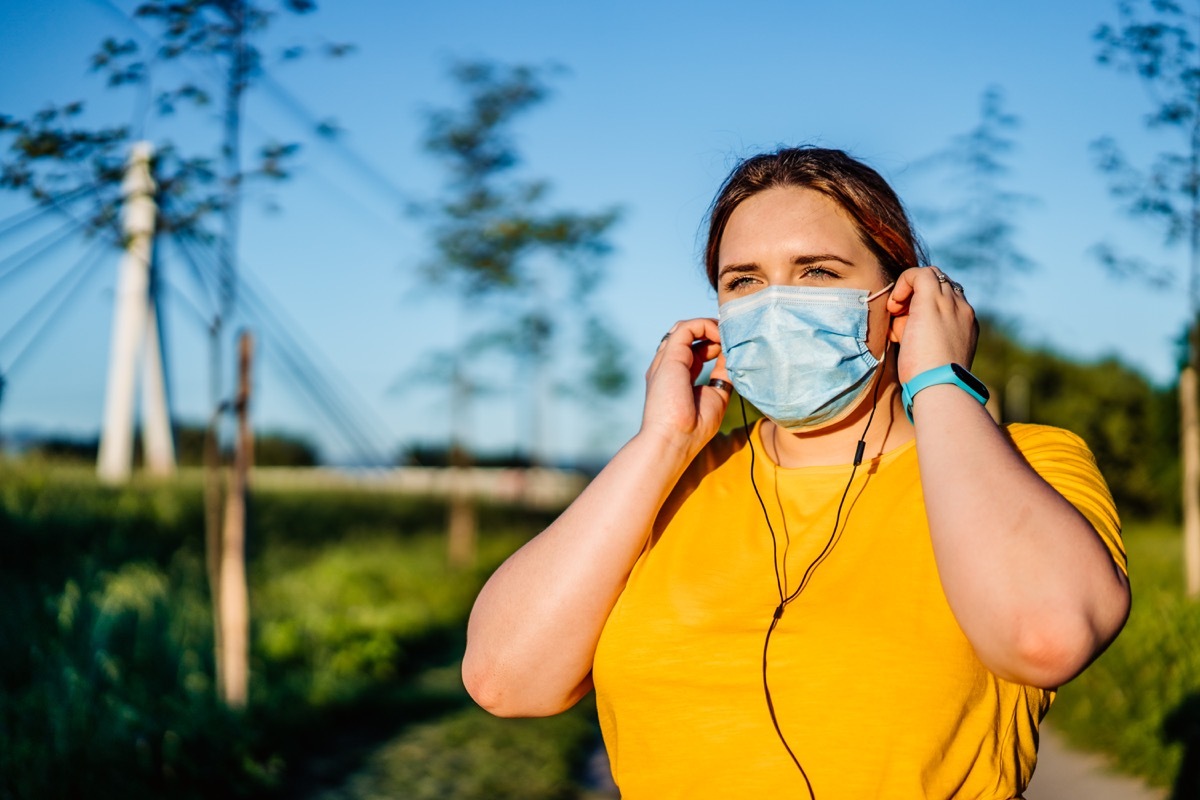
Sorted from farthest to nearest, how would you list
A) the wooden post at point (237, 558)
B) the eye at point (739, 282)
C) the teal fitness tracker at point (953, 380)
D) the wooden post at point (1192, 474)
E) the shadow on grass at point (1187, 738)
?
the wooden post at point (1192, 474)
the wooden post at point (237, 558)
the shadow on grass at point (1187, 738)
the eye at point (739, 282)
the teal fitness tracker at point (953, 380)

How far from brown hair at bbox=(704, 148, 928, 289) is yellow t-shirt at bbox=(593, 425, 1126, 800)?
42 cm

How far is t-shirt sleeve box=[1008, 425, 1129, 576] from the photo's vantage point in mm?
1622

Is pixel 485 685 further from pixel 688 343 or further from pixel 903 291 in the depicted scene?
pixel 903 291

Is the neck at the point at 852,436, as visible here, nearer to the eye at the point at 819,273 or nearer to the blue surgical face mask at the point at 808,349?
the blue surgical face mask at the point at 808,349

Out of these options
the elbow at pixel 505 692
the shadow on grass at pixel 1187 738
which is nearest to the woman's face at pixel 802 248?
the elbow at pixel 505 692

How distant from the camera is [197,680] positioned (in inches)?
222

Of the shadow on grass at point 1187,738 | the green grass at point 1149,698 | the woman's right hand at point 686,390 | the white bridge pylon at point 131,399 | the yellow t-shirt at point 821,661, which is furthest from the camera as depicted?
the white bridge pylon at point 131,399

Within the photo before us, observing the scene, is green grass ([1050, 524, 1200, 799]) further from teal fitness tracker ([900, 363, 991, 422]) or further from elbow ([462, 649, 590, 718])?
elbow ([462, 649, 590, 718])

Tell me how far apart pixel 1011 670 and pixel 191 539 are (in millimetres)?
8373

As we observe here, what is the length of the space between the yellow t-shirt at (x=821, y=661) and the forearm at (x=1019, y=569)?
47 millimetres

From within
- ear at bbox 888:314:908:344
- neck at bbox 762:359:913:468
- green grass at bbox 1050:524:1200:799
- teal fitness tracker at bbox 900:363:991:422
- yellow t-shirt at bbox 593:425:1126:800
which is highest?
ear at bbox 888:314:908:344

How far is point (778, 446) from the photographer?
2.14 metres

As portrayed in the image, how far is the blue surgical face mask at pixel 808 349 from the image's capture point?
2053mm

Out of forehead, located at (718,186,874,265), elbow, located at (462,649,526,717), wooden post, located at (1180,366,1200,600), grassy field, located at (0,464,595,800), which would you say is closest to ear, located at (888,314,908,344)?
forehead, located at (718,186,874,265)
